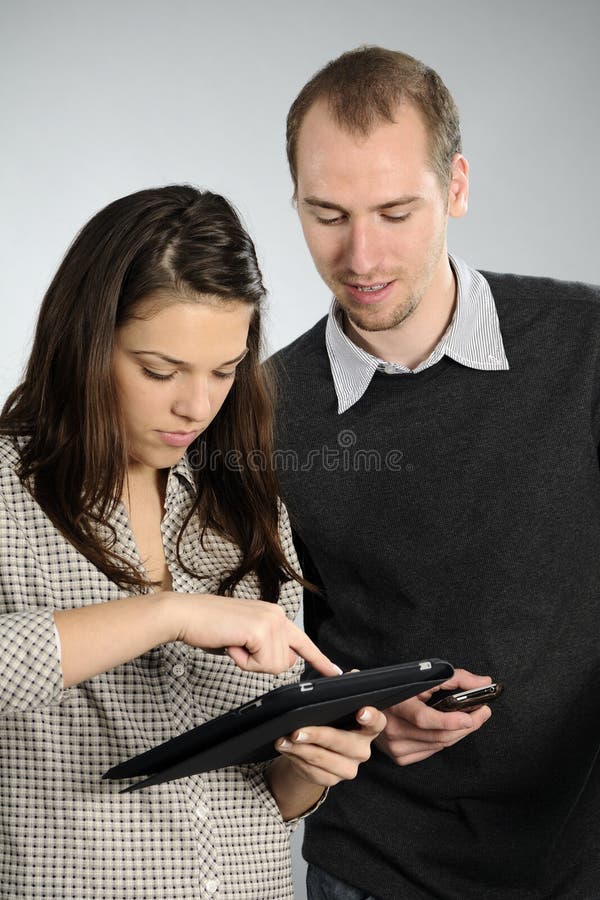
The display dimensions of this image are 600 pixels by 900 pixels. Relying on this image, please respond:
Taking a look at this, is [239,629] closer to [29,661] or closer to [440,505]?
[29,661]

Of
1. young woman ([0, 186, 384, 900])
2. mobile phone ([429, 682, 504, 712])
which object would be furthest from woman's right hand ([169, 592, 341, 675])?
mobile phone ([429, 682, 504, 712])

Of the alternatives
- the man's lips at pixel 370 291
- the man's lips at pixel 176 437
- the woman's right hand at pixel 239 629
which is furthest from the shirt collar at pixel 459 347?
the woman's right hand at pixel 239 629

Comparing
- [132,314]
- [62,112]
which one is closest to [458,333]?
[132,314]

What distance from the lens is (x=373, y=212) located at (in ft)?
6.35

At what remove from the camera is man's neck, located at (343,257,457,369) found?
2080mm

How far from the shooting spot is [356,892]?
204cm

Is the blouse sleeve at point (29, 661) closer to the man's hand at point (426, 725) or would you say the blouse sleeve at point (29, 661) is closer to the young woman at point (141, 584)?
the young woman at point (141, 584)

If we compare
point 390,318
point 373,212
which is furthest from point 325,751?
point 373,212

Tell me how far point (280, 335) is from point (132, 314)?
3092 millimetres

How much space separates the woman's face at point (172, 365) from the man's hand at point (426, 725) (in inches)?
24.4

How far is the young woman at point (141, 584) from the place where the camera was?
143cm

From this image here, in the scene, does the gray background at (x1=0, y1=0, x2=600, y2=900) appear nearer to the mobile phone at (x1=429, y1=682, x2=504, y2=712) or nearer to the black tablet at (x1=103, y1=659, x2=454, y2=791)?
the mobile phone at (x1=429, y1=682, x2=504, y2=712)

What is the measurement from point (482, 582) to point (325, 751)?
0.59 m

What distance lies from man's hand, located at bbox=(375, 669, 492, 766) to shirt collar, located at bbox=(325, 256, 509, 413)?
0.57 m
